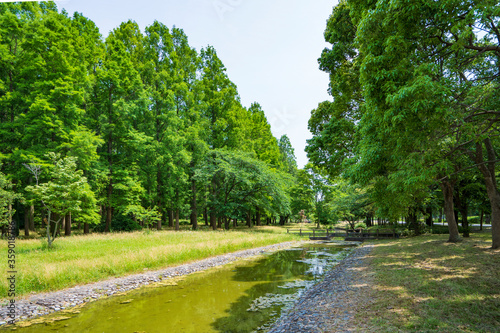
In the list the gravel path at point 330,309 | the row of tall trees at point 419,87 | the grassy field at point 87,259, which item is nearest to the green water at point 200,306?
the gravel path at point 330,309

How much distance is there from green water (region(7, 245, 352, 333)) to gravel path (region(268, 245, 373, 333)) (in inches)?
30.2

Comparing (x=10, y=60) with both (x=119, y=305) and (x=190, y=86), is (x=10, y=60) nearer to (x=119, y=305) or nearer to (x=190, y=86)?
(x=190, y=86)

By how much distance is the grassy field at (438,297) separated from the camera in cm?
458

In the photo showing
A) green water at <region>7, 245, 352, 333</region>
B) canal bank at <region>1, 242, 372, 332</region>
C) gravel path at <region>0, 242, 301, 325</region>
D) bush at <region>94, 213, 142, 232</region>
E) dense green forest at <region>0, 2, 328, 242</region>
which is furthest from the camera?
bush at <region>94, 213, 142, 232</region>

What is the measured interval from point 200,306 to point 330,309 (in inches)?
166

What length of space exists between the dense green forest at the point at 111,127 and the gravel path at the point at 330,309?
13.2 m

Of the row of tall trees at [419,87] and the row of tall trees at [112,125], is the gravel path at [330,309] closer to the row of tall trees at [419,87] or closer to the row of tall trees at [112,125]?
the row of tall trees at [419,87]

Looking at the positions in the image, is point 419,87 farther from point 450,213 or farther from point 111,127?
point 111,127

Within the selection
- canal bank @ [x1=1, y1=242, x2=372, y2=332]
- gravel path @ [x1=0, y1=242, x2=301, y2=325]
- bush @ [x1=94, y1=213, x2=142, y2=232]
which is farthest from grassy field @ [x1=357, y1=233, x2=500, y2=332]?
bush @ [x1=94, y1=213, x2=142, y2=232]

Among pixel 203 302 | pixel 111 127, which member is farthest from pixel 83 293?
pixel 111 127

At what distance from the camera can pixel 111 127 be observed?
23719 mm

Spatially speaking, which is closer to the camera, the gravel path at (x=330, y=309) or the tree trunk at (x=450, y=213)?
the gravel path at (x=330, y=309)

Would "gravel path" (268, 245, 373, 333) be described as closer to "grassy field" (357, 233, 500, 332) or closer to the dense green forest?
"grassy field" (357, 233, 500, 332)

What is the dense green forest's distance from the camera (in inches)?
738
